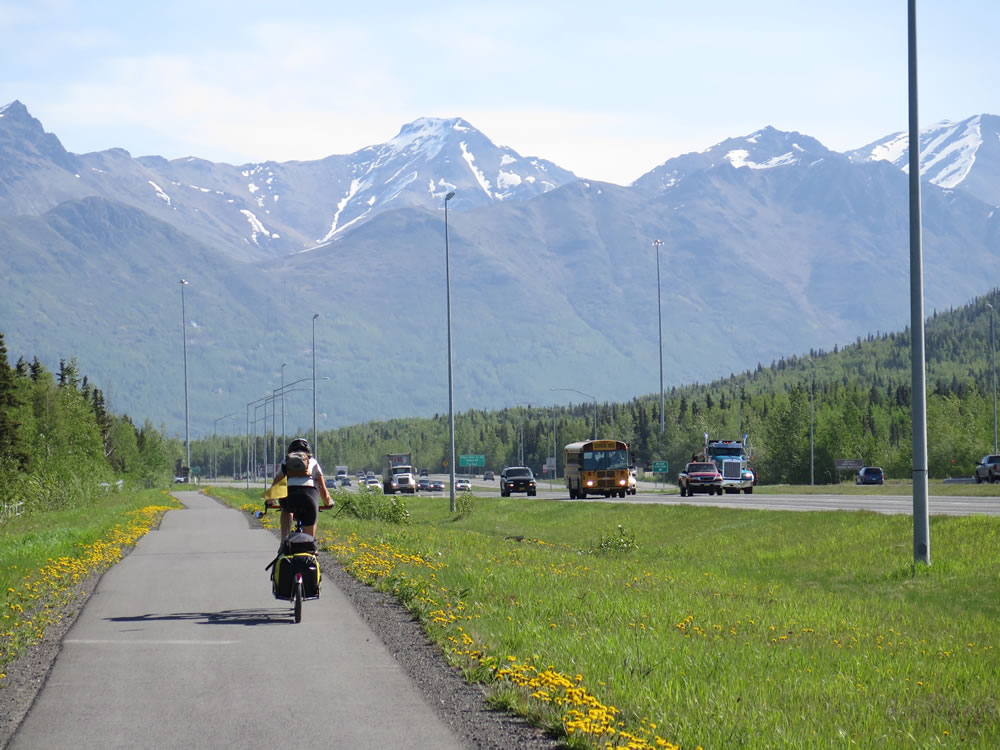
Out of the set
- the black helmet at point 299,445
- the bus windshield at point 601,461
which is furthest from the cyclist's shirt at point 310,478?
the bus windshield at point 601,461

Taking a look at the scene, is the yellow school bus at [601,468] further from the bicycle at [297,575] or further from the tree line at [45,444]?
the bicycle at [297,575]

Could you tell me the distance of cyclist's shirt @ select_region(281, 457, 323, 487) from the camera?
1525 cm

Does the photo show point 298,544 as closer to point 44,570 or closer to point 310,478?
point 310,478

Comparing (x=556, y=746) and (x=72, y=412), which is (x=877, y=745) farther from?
(x=72, y=412)

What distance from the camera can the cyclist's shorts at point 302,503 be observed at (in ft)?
50.0

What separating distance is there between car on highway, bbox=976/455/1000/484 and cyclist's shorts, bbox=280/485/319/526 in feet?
218

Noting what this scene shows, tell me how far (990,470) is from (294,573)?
67.5 meters

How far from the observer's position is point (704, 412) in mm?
172250

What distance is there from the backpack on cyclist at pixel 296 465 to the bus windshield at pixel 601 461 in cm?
5216

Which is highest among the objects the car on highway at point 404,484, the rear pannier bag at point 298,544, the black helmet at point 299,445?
the black helmet at point 299,445

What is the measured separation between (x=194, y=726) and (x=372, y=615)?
6.12m

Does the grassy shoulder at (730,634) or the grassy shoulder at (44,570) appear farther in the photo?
the grassy shoulder at (44,570)

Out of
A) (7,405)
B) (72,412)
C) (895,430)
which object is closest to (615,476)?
(7,405)

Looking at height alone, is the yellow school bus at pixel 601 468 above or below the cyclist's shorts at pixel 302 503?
below
